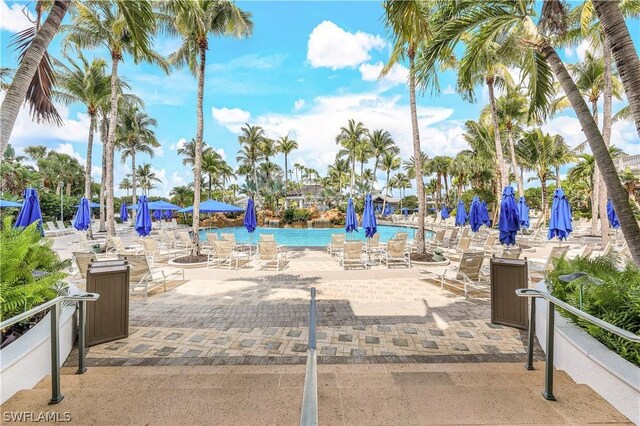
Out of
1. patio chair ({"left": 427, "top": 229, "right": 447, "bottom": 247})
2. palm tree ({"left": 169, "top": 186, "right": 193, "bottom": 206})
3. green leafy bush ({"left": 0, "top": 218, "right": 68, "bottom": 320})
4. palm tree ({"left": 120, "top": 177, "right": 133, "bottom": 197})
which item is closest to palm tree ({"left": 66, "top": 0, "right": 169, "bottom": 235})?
green leafy bush ({"left": 0, "top": 218, "right": 68, "bottom": 320})

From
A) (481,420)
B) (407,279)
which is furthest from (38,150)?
(481,420)

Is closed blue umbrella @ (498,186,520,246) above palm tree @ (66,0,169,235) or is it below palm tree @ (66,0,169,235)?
below

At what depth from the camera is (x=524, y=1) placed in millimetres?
4457

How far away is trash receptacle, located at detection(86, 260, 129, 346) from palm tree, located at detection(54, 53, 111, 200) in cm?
1581

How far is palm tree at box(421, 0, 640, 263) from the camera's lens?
3336 millimetres

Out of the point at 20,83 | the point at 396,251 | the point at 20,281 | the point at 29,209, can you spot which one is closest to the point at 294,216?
the point at 396,251

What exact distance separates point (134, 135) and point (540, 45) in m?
30.0

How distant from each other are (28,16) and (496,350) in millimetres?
8401

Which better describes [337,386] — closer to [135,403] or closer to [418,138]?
[135,403]

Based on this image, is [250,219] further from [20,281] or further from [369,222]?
[20,281]

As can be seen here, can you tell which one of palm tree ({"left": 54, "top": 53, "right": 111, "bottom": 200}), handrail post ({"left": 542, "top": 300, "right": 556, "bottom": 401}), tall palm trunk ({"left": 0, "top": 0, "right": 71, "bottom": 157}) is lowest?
handrail post ({"left": 542, "top": 300, "right": 556, "bottom": 401})

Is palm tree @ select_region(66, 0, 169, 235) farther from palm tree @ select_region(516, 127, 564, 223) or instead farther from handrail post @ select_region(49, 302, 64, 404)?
palm tree @ select_region(516, 127, 564, 223)

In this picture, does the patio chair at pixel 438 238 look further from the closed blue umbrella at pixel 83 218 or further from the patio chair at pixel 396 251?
the closed blue umbrella at pixel 83 218

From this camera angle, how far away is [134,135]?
26.2 meters
